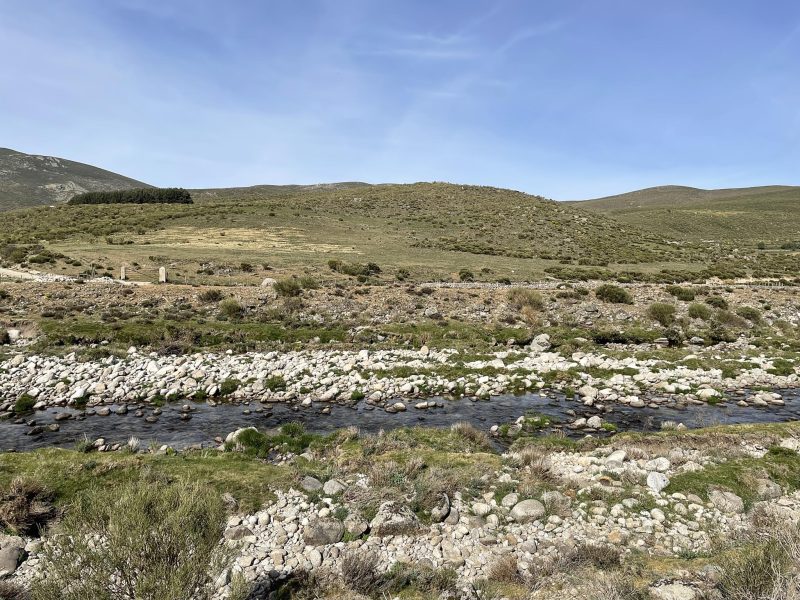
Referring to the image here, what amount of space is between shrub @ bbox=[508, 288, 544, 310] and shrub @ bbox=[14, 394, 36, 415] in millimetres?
27534

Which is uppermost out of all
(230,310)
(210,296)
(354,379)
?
(210,296)

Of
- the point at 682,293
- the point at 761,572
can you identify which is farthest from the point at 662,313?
the point at 761,572

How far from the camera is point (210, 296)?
32438 mm

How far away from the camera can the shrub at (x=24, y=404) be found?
16219 millimetres

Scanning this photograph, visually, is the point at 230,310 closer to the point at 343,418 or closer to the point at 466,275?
the point at 343,418

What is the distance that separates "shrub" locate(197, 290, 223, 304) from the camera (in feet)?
106

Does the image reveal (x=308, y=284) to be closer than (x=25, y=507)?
No

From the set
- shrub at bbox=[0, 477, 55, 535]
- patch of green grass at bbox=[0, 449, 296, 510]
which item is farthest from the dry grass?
shrub at bbox=[0, 477, 55, 535]

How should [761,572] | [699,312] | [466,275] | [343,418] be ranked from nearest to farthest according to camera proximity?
1. [761,572]
2. [343,418]
3. [699,312]
4. [466,275]

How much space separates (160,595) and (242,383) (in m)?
14.5

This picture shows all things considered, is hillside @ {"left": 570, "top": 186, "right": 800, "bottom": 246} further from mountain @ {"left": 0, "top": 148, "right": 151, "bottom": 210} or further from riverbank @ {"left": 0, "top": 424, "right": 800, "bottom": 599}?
mountain @ {"left": 0, "top": 148, "right": 151, "bottom": 210}

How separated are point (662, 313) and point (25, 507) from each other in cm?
3379

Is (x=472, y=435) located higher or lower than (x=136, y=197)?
lower

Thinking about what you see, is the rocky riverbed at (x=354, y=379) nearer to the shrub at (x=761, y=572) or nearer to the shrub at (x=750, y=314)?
the shrub at (x=750, y=314)
